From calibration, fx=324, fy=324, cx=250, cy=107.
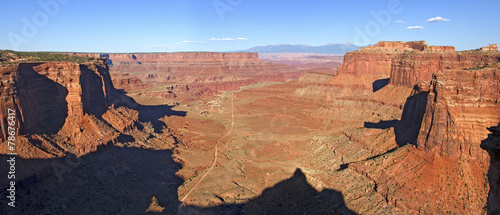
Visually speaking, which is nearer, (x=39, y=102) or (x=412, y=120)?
(x=412, y=120)

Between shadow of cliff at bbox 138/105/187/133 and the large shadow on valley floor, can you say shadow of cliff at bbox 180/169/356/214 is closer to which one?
the large shadow on valley floor

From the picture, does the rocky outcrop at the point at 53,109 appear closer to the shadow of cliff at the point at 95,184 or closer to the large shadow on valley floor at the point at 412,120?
the shadow of cliff at the point at 95,184

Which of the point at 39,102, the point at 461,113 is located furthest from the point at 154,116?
the point at 461,113

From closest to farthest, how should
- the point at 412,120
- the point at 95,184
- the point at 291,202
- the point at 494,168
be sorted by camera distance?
the point at 494,168
the point at 291,202
the point at 412,120
the point at 95,184

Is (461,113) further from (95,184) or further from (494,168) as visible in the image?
(95,184)

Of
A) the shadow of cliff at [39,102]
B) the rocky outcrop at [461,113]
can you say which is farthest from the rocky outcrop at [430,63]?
the shadow of cliff at [39,102]

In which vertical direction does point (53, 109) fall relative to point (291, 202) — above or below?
above

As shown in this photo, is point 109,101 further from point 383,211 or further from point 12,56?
point 383,211
